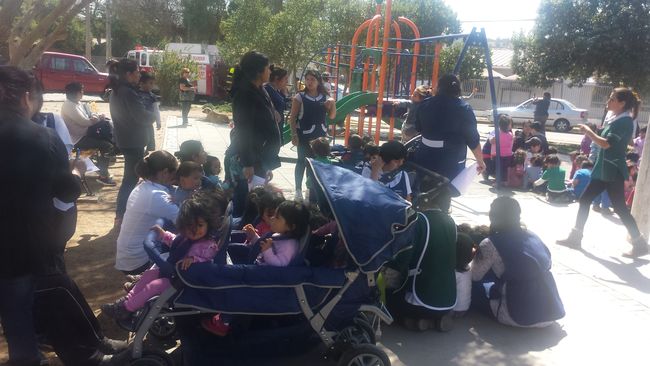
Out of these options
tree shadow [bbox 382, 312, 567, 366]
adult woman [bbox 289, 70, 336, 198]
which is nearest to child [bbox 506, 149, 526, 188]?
adult woman [bbox 289, 70, 336, 198]

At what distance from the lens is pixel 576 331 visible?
4.49 meters

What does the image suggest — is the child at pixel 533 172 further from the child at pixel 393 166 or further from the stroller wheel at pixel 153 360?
the stroller wheel at pixel 153 360

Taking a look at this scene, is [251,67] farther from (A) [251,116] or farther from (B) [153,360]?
(B) [153,360]

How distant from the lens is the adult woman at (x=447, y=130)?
552cm

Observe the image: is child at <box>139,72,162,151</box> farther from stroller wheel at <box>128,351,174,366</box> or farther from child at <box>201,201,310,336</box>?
stroller wheel at <box>128,351,174,366</box>

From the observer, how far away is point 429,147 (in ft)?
18.5

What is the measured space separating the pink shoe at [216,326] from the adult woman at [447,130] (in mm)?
2918

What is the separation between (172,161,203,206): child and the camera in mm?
4426

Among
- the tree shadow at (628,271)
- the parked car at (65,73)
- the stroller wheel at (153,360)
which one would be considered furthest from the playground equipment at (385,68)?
the parked car at (65,73)

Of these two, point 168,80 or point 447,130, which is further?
point 168,80

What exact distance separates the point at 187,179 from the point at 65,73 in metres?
22.8

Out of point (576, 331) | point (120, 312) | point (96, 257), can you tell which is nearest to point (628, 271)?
point (576, 331)

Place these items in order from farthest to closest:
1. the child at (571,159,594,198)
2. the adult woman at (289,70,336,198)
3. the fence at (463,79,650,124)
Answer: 1. the fence at (463,79,650,124)
2. the child at (571,159,594,198)
3. the adult woman at (289,70,336,198)

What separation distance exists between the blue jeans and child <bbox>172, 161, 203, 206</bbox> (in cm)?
146
